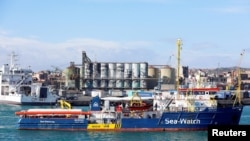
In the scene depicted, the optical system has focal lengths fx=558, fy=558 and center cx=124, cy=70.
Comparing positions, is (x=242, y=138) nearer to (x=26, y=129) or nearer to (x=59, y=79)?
(x=26, y=129)

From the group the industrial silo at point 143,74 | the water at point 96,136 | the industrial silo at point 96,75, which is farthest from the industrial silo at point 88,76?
the water at point 96,136

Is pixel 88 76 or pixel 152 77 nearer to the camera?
pixel 88 76

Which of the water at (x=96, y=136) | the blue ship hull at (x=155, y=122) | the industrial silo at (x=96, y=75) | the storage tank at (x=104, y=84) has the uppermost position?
the industrial silo at (x=96, y=75)

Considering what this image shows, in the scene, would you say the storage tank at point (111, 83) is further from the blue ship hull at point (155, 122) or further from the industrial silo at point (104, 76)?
the blue ship hull at point (155, 122)

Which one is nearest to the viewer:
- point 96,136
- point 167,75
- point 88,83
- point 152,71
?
point 96,136

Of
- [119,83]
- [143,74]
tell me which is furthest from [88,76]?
[143,74]

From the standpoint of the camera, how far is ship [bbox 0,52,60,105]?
80.3 metres

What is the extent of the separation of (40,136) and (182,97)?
1051cm

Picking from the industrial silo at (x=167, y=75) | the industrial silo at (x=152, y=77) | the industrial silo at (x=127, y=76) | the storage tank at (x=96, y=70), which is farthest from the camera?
the industrial silo at (x=167, y=75)

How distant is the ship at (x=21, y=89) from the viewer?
80.3 m

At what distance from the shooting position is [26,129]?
3609cm

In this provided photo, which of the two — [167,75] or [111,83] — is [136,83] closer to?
[111,83]

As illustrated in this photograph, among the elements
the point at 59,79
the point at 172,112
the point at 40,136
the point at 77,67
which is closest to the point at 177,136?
the point at 172,112

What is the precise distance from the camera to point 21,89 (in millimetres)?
83875
